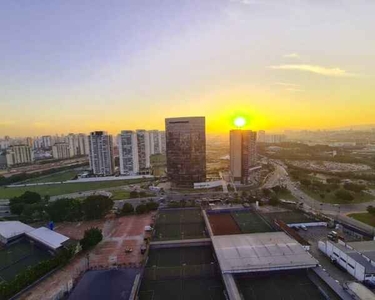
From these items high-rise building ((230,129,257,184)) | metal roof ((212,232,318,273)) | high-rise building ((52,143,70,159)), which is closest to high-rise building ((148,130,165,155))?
high-rise building ((52,143,70,159))

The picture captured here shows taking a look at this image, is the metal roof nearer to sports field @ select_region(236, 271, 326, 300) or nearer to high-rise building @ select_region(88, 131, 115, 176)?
sports field @ select_region(236, 271, 326, 300)

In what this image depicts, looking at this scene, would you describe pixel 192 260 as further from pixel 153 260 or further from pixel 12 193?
pixel 12 193

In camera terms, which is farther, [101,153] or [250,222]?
[101,153]

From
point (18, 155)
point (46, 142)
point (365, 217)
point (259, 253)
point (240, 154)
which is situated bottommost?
point (365, 217)

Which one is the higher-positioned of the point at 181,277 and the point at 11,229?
the point at 11,229

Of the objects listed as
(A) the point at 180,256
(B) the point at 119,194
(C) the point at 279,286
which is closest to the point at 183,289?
(A) the point at 180,256

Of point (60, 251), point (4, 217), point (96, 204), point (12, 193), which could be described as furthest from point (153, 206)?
point (12, 193)

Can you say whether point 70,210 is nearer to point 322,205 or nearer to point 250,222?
point 250,222

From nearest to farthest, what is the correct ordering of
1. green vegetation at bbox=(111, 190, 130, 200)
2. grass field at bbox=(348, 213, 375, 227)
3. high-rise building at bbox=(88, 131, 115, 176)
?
grass field at bbox=(348, 213, 375, 227), green vegetation at bbox=(111, 190, 130, 200), high-rise building at bbox=(88, 131, 115, 176)
